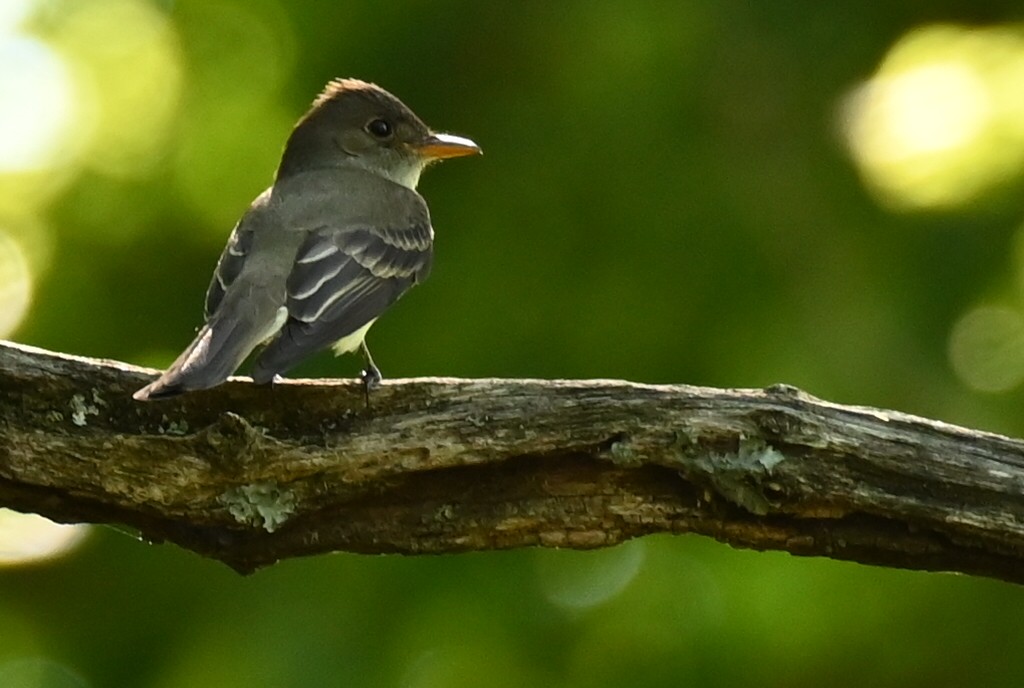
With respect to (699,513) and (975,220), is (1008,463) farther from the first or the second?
(975,220)

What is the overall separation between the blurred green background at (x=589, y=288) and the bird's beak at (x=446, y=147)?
0.07m

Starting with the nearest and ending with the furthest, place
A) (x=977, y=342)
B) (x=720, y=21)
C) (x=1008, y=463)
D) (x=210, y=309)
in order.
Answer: (x=1008, y=463) → (x=210, y=309) → (x=977, y=342) → (x=720, y=21)

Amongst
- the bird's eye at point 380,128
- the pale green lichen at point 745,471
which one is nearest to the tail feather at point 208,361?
the pale green lichen at point 745,471

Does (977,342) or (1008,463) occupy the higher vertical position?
(977,342)

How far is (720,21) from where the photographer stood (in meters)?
4.57

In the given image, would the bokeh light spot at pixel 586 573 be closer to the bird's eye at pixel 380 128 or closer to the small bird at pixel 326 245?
the small bird at pixel 326 245

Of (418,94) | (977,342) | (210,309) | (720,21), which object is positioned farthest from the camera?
(418,94)

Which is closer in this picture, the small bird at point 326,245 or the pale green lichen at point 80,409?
the pale green lichen at point 80,409

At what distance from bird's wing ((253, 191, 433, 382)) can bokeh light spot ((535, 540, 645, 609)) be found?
0.77 meters

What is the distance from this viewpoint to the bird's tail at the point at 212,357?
307cm

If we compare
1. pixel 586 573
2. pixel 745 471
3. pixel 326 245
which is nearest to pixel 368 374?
pixel 326 245

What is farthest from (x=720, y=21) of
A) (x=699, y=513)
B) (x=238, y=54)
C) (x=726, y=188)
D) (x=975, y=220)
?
(x=699, y=513)

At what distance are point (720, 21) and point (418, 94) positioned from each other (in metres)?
0.90

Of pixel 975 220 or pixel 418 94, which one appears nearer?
pixel 975 220
